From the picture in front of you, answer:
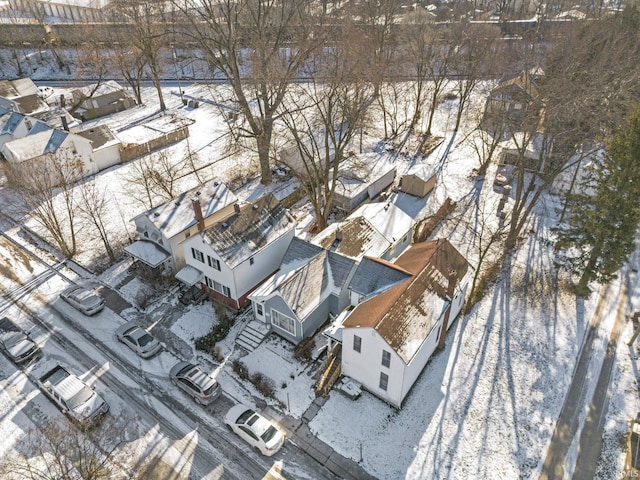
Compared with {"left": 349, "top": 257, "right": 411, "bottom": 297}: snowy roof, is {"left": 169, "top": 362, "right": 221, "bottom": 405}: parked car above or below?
below

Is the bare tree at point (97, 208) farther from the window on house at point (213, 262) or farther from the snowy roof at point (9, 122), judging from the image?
the snowy roof at point (9, 122)

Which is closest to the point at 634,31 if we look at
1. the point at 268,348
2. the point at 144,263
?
the point at 268,348

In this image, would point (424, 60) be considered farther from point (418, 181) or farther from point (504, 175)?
point (418, 181)

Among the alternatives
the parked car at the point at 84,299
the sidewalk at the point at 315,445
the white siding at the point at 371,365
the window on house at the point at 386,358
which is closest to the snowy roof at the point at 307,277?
the white siding at the point at 371,365

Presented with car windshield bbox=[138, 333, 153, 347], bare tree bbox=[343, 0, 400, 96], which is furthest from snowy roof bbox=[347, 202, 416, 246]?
bare tree bbox=[343, 0, 400, 96]

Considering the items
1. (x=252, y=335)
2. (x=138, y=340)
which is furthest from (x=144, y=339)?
(x=252, y=335)

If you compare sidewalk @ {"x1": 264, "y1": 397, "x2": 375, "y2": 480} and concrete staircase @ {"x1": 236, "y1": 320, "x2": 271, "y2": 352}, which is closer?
sidewalk @ {"x1": 264, "y1": 397, "x2": 375, "y2": 480}

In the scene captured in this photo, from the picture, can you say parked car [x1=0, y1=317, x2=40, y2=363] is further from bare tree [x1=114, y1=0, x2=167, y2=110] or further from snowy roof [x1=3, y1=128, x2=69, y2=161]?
bare tree [x1=114, y1=0, x2=167, y2=110]

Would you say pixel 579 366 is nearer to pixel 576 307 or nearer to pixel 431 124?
pixel 576 307
